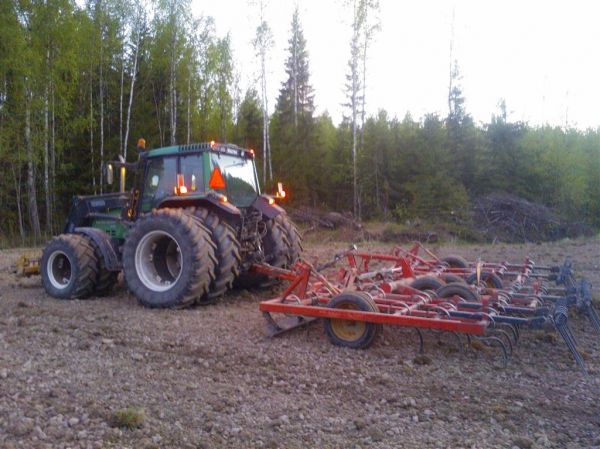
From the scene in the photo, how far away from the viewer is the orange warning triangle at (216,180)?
713cm

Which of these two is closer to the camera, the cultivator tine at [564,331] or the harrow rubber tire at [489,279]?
the cultivator tine at [564,331]

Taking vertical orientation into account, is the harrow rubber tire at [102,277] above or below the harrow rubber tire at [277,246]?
below

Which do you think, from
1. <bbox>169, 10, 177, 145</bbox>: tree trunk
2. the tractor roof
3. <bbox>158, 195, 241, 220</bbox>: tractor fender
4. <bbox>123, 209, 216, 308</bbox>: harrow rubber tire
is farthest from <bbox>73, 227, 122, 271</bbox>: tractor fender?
<bbox>169, 10, 177, 145</bbox>: tree trunk

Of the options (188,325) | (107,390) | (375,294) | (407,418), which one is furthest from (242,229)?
(407,418)

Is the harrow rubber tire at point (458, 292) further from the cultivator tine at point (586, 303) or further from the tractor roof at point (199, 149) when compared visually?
the tractor roof at point (199, 149)

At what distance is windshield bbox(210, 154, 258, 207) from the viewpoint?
24.3ft

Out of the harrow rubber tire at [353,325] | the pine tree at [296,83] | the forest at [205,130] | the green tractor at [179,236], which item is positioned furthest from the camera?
the pine tree at [296,83]

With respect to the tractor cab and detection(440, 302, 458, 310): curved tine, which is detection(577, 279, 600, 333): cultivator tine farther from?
the tractor cab

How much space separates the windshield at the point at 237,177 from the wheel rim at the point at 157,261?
38.8 inches

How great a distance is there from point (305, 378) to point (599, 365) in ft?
7.44

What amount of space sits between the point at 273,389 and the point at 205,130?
74.7 ft

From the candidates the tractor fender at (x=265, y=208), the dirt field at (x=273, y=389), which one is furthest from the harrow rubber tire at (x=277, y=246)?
the dirt field at (x=273, y=389)

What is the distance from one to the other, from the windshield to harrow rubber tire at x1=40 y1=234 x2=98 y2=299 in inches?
76.4

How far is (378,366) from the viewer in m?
4.48
